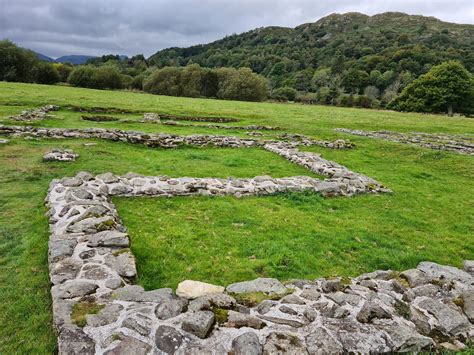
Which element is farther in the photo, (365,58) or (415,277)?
(365,58)

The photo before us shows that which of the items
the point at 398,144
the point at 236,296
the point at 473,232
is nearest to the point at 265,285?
the point at 236,296

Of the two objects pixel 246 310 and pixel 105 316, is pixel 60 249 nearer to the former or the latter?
pixel 105 316

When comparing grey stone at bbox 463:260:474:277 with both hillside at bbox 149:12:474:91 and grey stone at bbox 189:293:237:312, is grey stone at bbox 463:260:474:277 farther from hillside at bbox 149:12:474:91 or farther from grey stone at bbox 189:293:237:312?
hillside at bbox 149:12:474:91

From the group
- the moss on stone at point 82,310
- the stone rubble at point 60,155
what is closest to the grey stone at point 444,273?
the moss on stone at point 82,310

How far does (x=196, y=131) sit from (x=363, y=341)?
22858 mm

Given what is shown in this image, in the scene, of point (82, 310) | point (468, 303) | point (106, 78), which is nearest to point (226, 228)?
point (82, 310)

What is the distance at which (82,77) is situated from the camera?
69250 mm

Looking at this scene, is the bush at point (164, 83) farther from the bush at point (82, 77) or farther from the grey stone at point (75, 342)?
the grey stone at point (75, 342)

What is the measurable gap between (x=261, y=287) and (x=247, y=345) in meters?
1.68

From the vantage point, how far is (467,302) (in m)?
5.66

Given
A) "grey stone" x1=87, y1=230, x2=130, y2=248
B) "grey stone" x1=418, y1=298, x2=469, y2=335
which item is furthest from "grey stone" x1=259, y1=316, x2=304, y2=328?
"grey stone" x1=87, y1=230, x2=130, y2=248

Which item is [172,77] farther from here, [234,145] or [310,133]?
[234,145]

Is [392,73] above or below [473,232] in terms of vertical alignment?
above

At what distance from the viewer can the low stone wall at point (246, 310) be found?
4.29m
